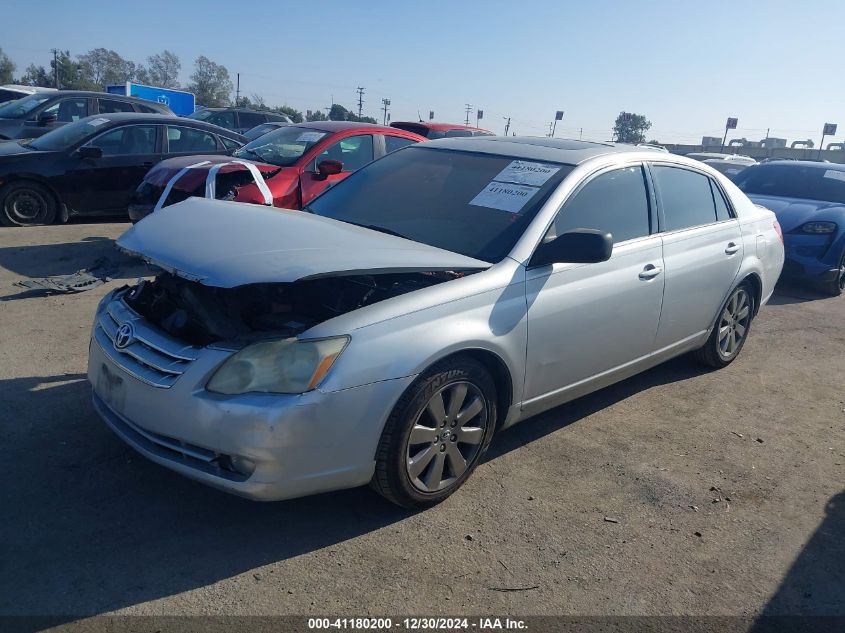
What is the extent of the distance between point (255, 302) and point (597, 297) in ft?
6.02

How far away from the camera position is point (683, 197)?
477cm

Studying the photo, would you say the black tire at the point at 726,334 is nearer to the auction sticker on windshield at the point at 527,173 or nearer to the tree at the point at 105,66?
the auction sticker on windshield at the point at 527,173

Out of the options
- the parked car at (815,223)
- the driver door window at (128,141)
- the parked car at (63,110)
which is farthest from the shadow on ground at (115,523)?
the parked car at (63,110)

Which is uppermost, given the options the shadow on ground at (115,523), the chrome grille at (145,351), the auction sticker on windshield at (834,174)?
the auction sticker on windshield at (834,174)

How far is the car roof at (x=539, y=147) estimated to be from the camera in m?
4.16

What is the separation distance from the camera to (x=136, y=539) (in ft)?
9.51

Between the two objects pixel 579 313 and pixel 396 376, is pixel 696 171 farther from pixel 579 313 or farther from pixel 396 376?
pixel 396 376

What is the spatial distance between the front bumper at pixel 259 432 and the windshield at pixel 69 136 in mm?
7184

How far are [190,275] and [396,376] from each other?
3.16 ft

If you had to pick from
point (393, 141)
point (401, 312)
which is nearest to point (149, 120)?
point (393, 141)

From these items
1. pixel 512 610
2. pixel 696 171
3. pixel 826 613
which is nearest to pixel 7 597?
pixel 512 610

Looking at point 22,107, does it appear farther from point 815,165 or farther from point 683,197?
point 815,165

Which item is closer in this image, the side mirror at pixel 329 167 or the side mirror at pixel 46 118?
the side mirror at pixel 329 167

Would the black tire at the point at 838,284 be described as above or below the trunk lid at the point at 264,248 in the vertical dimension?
below
